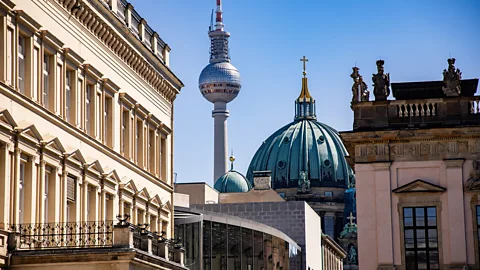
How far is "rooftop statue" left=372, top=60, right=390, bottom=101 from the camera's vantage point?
53.5 m

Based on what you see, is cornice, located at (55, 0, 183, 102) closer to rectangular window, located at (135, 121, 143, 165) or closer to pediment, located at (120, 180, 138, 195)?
rectangular window, located at (135, 121, 143, 165)

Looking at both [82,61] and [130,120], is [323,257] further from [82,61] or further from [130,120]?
[82,61]

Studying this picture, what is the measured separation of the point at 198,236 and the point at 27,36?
2791 centimetres

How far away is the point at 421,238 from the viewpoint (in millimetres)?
51312

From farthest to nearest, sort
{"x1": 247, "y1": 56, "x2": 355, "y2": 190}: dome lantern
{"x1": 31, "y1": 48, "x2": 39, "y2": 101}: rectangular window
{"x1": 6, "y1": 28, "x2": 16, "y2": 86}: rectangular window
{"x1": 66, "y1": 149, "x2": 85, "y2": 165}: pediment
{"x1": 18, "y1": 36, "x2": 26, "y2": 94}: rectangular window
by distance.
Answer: {"x1": 247, "y1": 56, "x2": 355, "y2": 190}: dome lantern < {"x1": 66, "y1": 149, "x2": 85, "y2": 165}: pediment < {"x1": 31, "y1": 48, "x2": 39, "y2": 101}: rectangular window < {"x1": 18, "y1": 36, "x2": 26, "y2": 94}: rectangular window < {"x1": 6, "y1": 28, "x2": 16, "y2": 86}: rectangular window

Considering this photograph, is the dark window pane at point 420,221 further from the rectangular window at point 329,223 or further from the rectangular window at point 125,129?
the rectangular window at point 329,223

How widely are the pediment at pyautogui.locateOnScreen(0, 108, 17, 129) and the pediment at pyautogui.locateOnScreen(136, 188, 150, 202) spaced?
14.4m

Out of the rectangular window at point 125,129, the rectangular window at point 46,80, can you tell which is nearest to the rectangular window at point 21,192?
the rectangular window at point 46,80

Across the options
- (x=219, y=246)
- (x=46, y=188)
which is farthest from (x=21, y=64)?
(x=219, y=246)

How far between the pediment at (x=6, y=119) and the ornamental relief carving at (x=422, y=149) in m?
20.3

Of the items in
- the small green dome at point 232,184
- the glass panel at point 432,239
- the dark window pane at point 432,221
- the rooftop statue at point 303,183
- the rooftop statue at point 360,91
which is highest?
the rooftop statue at point 303,183

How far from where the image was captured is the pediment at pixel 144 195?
49875 millimetres

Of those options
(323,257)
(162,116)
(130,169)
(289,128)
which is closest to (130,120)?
(130,169)

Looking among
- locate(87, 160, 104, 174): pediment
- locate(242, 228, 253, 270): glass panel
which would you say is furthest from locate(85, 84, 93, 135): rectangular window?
locate(242, 228, 253, 270): glass panel
